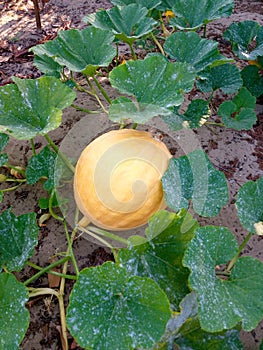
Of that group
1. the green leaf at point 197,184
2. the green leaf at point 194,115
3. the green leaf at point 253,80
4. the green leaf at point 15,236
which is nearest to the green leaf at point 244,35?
the green leaf at point 253,80

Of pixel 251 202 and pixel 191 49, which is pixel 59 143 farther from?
pixel 251 202

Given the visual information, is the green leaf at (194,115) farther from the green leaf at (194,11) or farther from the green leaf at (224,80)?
the green leaf at (194,11)

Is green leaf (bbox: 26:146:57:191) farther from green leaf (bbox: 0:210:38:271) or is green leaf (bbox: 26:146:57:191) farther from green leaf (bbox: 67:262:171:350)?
green leaf (bbox: 67:262:171:350)

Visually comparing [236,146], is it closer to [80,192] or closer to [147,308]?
[80,192]

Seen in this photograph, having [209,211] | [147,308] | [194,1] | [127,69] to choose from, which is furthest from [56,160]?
[194,1]

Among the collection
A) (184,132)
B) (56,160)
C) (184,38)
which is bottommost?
(184,132)

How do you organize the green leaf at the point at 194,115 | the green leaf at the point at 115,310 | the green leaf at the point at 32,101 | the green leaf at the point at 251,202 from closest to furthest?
the green leaf at the point at 115,310, the green leaf at the point at 251,202, the green leaf at the point at 32,101, the green leaf at the point at 194,115

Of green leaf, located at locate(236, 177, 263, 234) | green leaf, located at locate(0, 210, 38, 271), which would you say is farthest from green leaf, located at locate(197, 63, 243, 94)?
green leaf, located at locate(0, 210, 38, 271)
